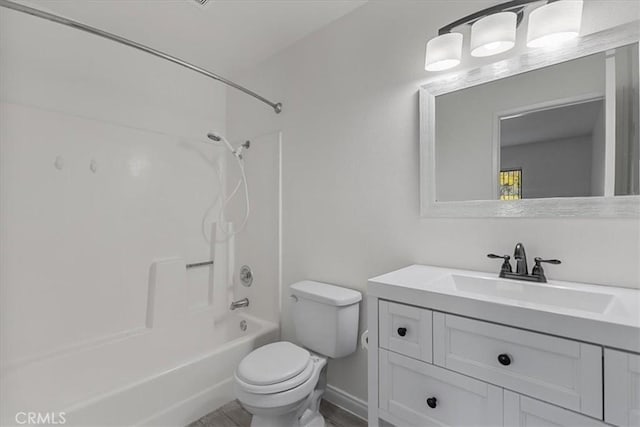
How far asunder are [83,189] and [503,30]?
7.85ft

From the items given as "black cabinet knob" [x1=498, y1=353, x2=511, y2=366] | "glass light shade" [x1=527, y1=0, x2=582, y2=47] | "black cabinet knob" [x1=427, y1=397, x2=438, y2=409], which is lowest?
"black cabinet knob" [x1=427, y1=397, x2=438, y2=409]

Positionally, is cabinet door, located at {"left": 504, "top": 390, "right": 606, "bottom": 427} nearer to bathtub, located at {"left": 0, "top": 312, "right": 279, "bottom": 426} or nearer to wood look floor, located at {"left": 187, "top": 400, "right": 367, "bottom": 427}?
wood look floor, located at {"left": 187, "top": 400, "right": 367, "bottom": 427}

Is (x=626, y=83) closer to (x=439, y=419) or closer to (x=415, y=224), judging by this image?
(x=415, y=224)

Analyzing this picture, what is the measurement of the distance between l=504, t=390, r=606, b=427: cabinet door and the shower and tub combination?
1515mm

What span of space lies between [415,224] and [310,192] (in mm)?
762

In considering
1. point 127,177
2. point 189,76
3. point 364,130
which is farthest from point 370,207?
point 189,76

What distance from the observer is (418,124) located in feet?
4.93

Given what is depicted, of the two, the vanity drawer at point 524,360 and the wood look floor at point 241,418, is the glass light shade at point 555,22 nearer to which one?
the vanity drawer at point 524,360

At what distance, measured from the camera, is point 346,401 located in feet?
5.80

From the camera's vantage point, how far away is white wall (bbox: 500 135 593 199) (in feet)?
3.65

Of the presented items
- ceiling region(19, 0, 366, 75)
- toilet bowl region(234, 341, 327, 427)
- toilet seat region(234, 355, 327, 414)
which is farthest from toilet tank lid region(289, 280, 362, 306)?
ceiling region(19, 0, 366, 75)

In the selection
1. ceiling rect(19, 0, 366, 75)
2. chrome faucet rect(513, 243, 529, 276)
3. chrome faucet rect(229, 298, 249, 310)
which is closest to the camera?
chrome faucet rect(513, 243, 529, 276)

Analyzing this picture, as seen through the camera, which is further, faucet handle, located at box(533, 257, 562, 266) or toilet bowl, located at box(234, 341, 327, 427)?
toilet bowl, located at box(234, 341, 327, 427)

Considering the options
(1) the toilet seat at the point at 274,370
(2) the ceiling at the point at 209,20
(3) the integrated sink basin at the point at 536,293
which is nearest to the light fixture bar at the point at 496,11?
(2) the ceiling at the point at 209,20
